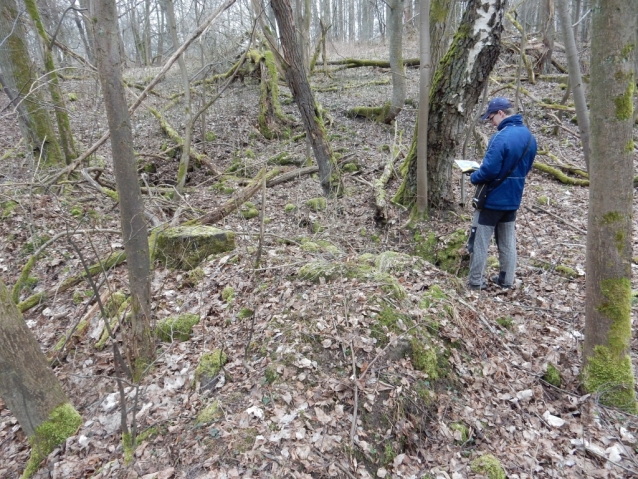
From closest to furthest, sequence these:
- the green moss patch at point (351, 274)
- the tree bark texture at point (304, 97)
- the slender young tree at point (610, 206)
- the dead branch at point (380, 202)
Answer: the slender young tree at point (610, 206)
the green moss patch at point (351, 274)
the tree bark texture at point (304, 97)
the dead branch at point (380, 202)

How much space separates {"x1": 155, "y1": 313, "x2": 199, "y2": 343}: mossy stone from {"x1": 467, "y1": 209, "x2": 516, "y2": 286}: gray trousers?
325cm

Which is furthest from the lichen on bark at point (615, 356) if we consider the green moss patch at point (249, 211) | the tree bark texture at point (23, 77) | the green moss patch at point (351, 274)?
the tree bark texture at point (23, 77)

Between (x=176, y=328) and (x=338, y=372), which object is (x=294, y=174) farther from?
(x=338, y=372)

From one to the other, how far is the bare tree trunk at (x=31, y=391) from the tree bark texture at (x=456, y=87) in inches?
206

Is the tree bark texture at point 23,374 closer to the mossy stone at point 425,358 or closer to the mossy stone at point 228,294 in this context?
the mossy stone at point 228,294

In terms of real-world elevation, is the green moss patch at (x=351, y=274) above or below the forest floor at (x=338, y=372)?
above

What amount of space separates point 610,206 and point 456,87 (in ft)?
11.7

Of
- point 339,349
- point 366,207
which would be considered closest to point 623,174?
point 339,349

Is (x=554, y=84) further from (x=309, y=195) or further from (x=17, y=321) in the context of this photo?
(x=17, y=321)

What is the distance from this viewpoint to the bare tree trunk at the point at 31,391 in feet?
8.32

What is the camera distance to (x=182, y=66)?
8242mm

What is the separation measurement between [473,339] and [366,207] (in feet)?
12.7

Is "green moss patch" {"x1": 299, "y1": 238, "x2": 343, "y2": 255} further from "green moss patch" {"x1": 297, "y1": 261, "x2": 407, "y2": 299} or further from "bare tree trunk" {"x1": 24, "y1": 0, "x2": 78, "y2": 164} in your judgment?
"bare tree trunk" {"x1": 24, "y1": 0, "x2": 78, "y2": 164}

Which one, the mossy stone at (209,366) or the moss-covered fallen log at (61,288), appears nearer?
the mossy stone at (209,366)
